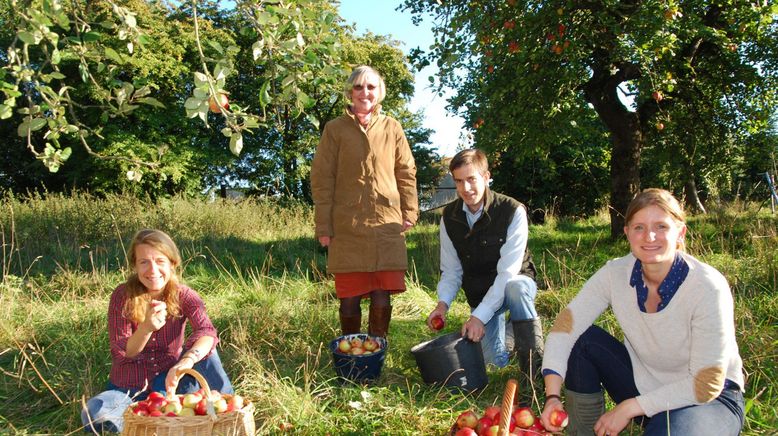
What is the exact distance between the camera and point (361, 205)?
3.41 m

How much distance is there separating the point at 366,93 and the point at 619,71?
18.7 ft

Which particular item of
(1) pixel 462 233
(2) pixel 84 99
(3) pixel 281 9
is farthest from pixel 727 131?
(2) pixel 84 99

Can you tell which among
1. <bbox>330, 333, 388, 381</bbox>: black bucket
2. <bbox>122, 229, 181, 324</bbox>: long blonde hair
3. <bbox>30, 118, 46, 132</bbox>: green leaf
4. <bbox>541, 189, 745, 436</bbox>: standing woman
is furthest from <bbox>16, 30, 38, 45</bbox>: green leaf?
<bbox>541, 189, 745, 436</bbox>: standing woman

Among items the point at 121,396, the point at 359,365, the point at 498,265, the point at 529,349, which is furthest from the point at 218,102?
the point at 529,349

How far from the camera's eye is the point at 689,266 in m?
2.09

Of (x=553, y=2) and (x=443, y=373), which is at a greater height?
(x=553, y=2)

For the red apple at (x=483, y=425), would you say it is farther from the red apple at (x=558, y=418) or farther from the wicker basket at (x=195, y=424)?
the wicker basket at (x=195, y=424)

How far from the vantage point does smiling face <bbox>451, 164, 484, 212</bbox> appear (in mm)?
3105

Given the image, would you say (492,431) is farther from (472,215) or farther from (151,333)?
(151,333)

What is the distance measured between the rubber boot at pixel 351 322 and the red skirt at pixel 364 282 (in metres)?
0.14

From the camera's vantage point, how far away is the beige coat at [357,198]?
3.40 meters

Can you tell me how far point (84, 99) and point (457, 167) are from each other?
15642 millimetres

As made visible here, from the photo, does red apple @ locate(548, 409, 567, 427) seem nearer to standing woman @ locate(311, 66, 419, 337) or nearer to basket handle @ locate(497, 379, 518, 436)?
basket handle @ locate(497, 379, 518, 436)

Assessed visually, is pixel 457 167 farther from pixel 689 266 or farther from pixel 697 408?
pixel 697 408
